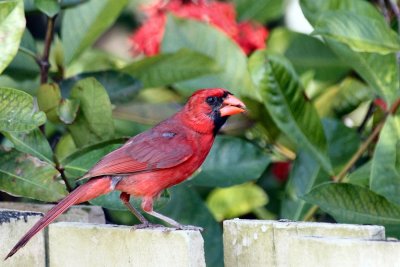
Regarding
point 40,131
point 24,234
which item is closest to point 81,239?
point 24,234

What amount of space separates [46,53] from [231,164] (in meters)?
0.76

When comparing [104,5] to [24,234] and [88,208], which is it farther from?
[24,234]

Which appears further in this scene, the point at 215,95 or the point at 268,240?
the point at 215,95

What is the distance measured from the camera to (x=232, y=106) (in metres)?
3.38

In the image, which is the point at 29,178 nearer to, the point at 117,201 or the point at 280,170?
the point at 117,201

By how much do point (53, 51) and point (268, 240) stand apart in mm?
2154

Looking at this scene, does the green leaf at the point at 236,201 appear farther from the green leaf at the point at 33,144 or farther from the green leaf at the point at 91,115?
the green leaf at the point at 33,144

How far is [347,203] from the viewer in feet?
9.25

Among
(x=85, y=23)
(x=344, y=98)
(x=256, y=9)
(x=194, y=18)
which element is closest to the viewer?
(x=85, y=23)

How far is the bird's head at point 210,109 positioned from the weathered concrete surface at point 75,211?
651 millimetres

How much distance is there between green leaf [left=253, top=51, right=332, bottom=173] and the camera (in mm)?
3312

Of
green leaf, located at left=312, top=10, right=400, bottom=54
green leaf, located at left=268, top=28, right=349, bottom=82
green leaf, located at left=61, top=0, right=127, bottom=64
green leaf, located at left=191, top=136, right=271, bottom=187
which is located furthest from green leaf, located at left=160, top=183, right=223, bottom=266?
green leaf, located at left=268, top=28, right=349, bottom=82

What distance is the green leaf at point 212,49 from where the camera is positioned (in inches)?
148

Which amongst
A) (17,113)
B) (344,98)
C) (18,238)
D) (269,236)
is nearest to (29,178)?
(17,113)
